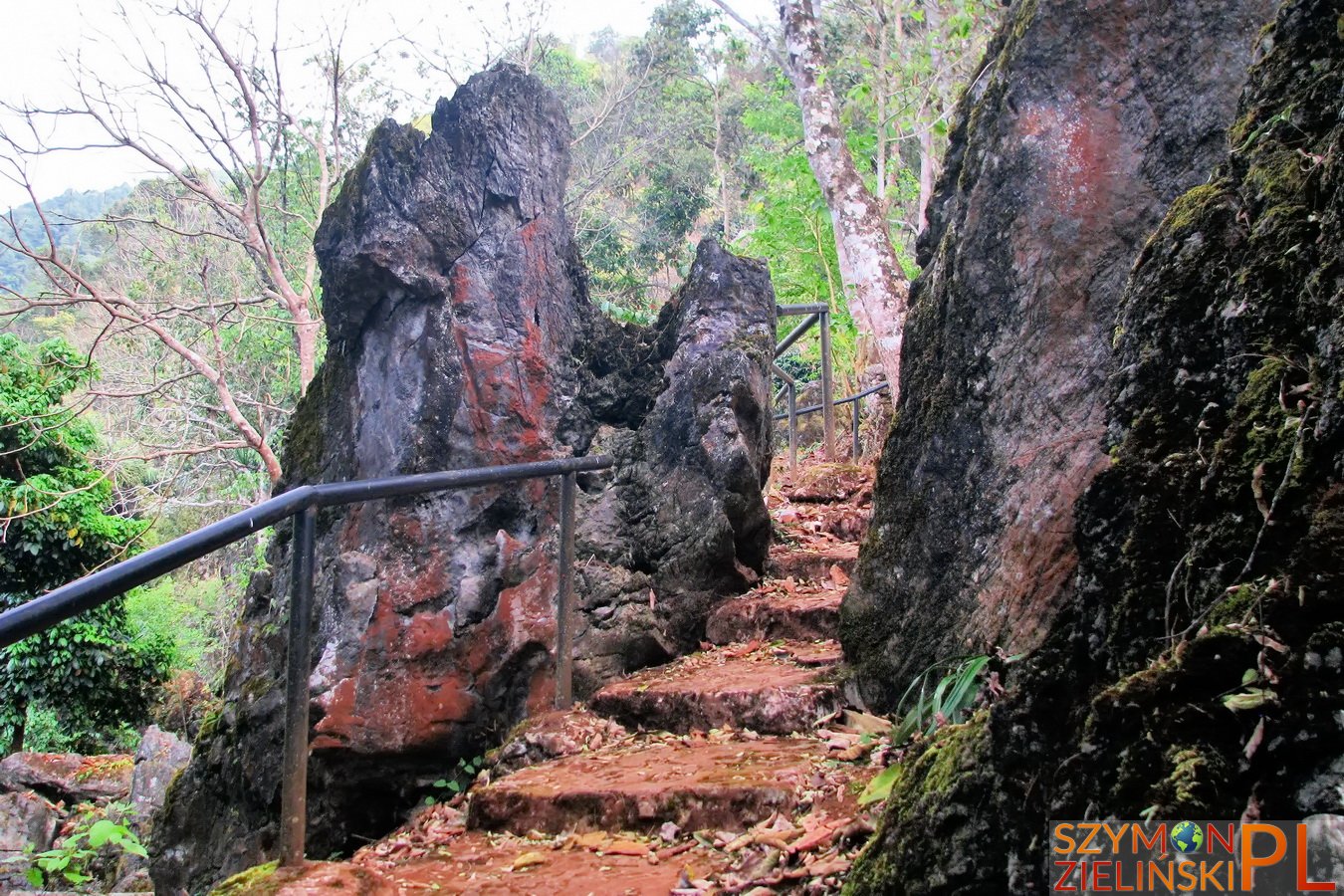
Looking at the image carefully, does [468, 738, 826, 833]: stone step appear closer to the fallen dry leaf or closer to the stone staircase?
the stone staircase

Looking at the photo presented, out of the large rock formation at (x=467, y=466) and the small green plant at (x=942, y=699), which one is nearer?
the small green plant at (x=942, y=699)

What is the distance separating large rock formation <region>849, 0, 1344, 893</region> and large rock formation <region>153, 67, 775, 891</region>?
239 centimetres

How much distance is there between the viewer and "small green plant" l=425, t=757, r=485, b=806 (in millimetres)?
3631

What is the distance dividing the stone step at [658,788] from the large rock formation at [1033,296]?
1.46 feet

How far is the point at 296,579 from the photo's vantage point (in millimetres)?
2480

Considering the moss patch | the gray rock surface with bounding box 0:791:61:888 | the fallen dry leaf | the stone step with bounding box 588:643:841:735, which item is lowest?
the gray rock surface with bounding box 0:791:61:888

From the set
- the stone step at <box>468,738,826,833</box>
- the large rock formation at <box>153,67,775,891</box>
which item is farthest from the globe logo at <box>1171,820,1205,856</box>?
the large rock formation at <box>153,67,775,891</box>

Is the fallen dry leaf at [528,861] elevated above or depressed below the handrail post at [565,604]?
below

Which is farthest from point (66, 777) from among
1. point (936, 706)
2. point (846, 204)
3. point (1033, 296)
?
point (1033, 296)

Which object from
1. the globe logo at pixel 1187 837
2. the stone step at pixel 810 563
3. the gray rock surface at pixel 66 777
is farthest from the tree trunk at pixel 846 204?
the gray rock surface at pixel 66 777

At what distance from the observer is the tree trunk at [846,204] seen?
7258 mm

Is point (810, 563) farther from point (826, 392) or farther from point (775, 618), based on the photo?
point (826, 392)

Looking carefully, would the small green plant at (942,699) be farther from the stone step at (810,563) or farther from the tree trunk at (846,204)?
the tree trunk at (846,204)

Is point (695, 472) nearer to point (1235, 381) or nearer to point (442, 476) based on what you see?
→ point (442, 476)
